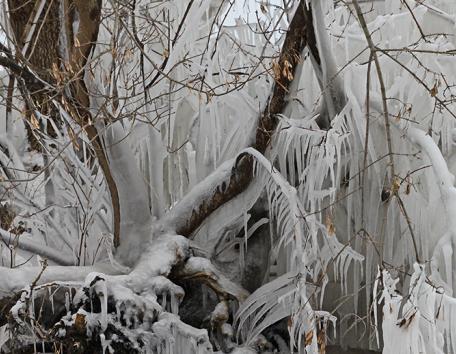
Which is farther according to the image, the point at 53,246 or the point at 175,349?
the point at 53,246

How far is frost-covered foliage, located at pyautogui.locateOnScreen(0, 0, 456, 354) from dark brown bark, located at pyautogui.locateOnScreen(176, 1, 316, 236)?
32 millimetres

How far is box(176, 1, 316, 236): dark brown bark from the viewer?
5059 millimetres

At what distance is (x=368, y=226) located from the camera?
5.32 meters

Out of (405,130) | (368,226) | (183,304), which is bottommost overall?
(183,304)

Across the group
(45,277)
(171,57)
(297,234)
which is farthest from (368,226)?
(45,277)

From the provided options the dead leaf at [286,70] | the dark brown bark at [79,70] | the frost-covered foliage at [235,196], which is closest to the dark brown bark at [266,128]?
the frost-covered foliage at [235,196]

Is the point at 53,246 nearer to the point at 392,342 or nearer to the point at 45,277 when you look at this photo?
the point at 45,277

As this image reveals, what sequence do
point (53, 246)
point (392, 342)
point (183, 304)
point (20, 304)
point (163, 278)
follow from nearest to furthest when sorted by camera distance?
1. point (392, 342)
2. point (20, 304)
3. point (163, 278)
4. point (183, 304)
5. point (53, 246)

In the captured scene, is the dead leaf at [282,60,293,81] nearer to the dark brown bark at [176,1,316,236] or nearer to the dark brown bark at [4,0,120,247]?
the dark brown bark at [176,1,316,236]

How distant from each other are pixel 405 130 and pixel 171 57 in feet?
4.77

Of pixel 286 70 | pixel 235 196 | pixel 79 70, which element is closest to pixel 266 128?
pixel 235 196

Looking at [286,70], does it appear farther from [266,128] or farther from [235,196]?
[235,196]

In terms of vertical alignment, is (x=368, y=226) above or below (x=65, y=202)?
below

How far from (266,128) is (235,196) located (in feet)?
1.59
